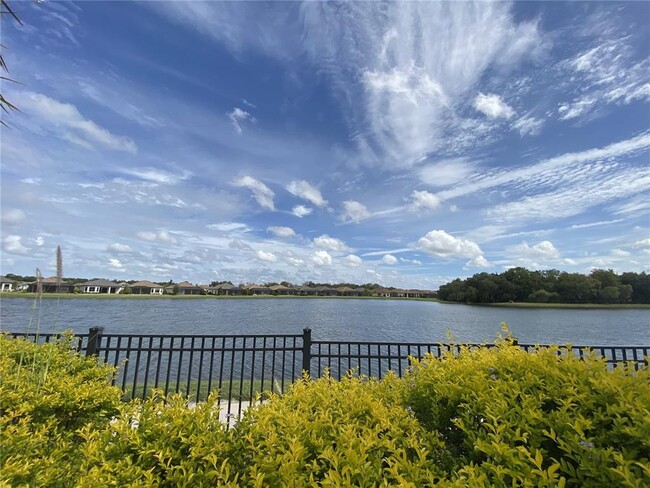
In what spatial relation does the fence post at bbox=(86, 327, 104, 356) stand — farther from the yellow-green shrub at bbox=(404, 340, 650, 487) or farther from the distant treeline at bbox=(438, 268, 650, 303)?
the distant treeline at bbox=(438, 268, 650, 303)

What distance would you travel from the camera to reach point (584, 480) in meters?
1.27

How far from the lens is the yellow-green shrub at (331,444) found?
1.33 meters

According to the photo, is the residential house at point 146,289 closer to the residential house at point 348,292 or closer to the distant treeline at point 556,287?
the residential house at point 348,292

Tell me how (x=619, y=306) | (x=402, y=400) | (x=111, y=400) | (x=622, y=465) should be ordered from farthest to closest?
(x=619, y=306), (x=111, y=400), (x=402, y=400), (x=622, y=465)

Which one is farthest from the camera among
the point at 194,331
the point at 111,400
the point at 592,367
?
the point at 194,331

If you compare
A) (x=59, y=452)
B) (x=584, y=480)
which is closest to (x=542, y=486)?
(x=584, y=480)

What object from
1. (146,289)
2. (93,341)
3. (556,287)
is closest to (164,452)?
(93,341)

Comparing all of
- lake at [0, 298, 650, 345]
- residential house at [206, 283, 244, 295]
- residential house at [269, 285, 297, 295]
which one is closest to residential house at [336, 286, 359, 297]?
residential house at [269, 285, 297, 295]

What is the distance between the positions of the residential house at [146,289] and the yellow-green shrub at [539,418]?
9754 centimetres

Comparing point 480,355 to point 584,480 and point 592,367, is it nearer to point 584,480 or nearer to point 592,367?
point 592,367

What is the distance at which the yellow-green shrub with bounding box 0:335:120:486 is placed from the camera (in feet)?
5.83

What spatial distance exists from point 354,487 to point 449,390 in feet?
3.33

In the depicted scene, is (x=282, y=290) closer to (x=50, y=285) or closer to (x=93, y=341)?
(x=93, y=341)

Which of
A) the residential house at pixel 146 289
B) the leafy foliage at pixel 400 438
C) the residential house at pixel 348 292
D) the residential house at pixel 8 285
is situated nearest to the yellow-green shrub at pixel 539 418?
the leafy foliage at pixel 400 438
